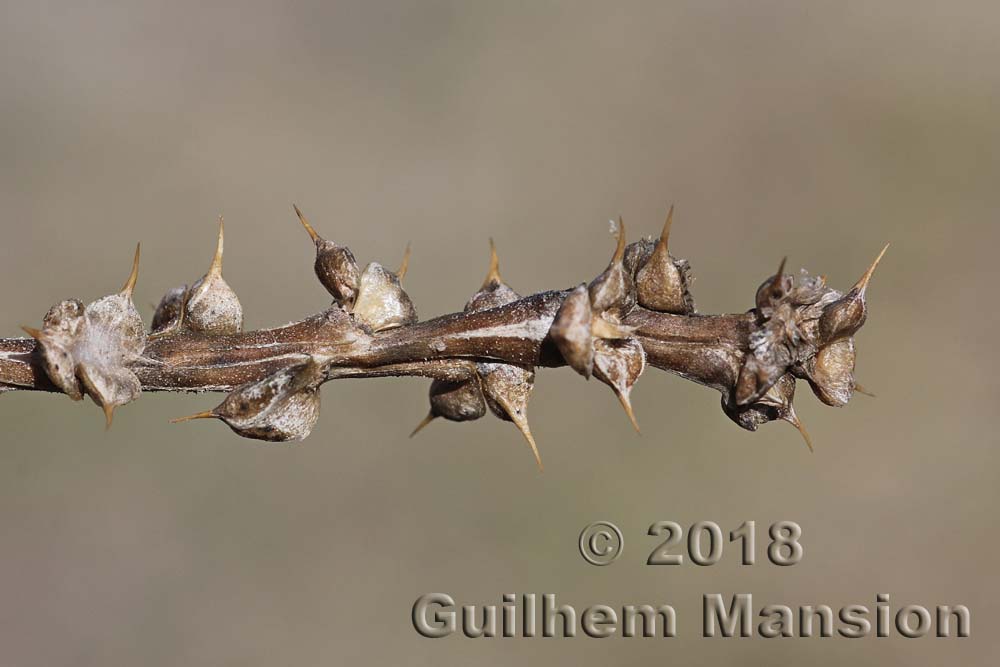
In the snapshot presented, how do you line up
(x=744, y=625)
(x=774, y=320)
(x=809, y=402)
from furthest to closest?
(x=809, y=402)
(x=744, y=625)
(x=774, y=320)

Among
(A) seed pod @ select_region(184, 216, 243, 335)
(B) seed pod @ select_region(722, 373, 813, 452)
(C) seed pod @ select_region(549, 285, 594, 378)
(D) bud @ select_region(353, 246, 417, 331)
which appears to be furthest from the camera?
(A) seed pod @ select_region(184, 216, 243, 335)

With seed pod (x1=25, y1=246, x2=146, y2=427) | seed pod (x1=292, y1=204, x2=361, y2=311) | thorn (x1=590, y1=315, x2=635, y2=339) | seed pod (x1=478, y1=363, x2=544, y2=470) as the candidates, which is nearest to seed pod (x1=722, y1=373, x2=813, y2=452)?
thorn (x1=590, y1=315, x2=635, y2=339)

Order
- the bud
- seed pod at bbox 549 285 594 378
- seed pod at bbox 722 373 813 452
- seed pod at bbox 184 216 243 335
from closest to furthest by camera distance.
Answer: seed pod at bbox 549 285 594 378 → seed pod at bbox 722 373 813 452 → the bud → seed pod at bbox 184 216 243 335

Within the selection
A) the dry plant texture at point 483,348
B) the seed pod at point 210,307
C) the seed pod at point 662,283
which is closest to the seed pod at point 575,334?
the dry plant texture at point 483,348

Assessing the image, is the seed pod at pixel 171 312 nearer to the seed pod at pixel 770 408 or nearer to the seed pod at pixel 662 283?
the seed pod at pixel 662 283

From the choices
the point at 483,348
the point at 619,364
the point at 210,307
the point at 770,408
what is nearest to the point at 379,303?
the point at 483,348

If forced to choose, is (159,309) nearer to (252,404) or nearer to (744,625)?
(252,404)

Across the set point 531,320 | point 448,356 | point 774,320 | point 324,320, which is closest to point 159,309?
point 324,320

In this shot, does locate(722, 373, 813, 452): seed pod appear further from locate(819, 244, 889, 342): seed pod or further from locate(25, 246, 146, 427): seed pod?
locate(25, 246, 146, 427): seed pod
